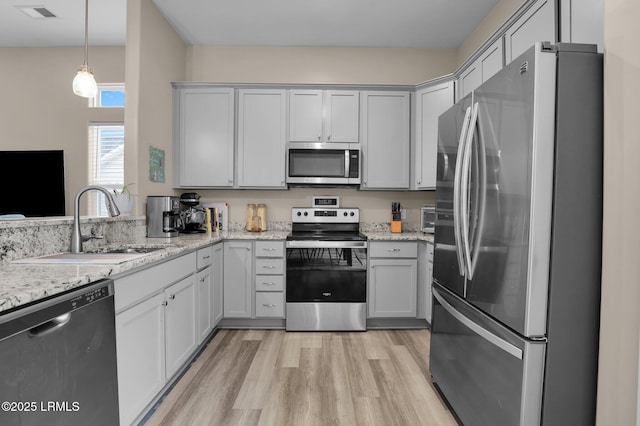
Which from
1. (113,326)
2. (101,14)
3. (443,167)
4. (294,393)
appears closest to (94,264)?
(113,326)

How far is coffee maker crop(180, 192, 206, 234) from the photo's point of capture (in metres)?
3.42

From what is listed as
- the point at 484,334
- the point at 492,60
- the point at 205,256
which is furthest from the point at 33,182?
the point at 492,60

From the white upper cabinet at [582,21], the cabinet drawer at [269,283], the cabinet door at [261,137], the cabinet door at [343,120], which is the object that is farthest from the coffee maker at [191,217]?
the white upper cabinet at [582,21]

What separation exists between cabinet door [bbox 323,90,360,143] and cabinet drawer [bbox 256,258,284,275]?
4.46 feet

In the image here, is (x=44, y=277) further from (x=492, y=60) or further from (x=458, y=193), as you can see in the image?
(x=492, y=60)

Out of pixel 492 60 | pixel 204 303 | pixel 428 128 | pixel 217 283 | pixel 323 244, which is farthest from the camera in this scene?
pixel 428 128

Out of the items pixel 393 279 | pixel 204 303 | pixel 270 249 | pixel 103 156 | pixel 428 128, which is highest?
pixel 428 128

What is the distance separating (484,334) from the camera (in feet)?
5.13

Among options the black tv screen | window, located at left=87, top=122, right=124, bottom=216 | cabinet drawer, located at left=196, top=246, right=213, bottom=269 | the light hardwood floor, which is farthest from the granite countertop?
window, located at left=87, top=122, right=124, bottom=216

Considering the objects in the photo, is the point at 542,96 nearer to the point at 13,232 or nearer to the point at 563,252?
the point at 563,252

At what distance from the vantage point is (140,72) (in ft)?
9.48

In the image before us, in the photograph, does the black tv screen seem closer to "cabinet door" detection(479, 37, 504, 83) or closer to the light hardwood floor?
the light hardwood floor

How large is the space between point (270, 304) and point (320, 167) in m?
1.46

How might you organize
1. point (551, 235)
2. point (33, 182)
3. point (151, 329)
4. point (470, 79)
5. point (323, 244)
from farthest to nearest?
point (33, 182) < point (323, 244) < point (470, 79) < point (151, 329) < point (551, 235)
